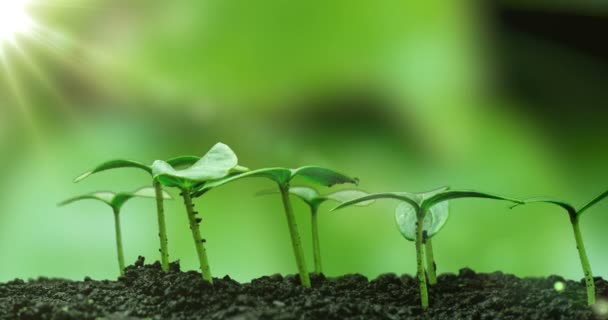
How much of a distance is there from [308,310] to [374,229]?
906mm

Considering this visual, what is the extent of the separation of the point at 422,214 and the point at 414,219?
100 millimetres

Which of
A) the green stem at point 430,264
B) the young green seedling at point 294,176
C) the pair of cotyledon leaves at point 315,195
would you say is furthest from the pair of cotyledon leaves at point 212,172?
the green stem at point 430,264

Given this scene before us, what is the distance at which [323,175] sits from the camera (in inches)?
59.6

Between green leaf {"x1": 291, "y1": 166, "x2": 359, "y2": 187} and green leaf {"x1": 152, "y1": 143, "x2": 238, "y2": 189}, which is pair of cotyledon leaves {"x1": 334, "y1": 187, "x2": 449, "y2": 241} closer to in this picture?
green leaf {"x1": 291, "y1": 166, "x2": 359, "y2": 187}

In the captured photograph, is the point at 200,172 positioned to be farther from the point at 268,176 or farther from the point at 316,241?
the point at 316,241

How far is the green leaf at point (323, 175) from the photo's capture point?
148 cm

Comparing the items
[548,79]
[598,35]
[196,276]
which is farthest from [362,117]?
[196,276]

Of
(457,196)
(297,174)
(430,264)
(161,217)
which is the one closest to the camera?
(457,196)

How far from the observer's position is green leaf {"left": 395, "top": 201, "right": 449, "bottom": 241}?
1525 mm

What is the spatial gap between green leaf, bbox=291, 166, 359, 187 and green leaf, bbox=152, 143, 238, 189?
191 millimetres

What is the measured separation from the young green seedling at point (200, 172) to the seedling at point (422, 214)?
0.27 m

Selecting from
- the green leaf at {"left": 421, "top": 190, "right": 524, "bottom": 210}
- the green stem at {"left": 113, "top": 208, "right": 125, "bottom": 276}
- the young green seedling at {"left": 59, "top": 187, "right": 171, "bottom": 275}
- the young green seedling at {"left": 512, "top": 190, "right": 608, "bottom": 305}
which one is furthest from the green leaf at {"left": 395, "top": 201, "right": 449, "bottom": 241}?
the green stem at {"left": 113, "top": 208, "right": 125, "bottom": 276}

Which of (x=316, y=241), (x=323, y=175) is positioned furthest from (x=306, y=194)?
(x=323, y=175)

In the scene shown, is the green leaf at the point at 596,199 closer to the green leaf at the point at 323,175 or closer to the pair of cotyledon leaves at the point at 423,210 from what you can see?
the pair of cotyledon leaves at the point at 423,210
